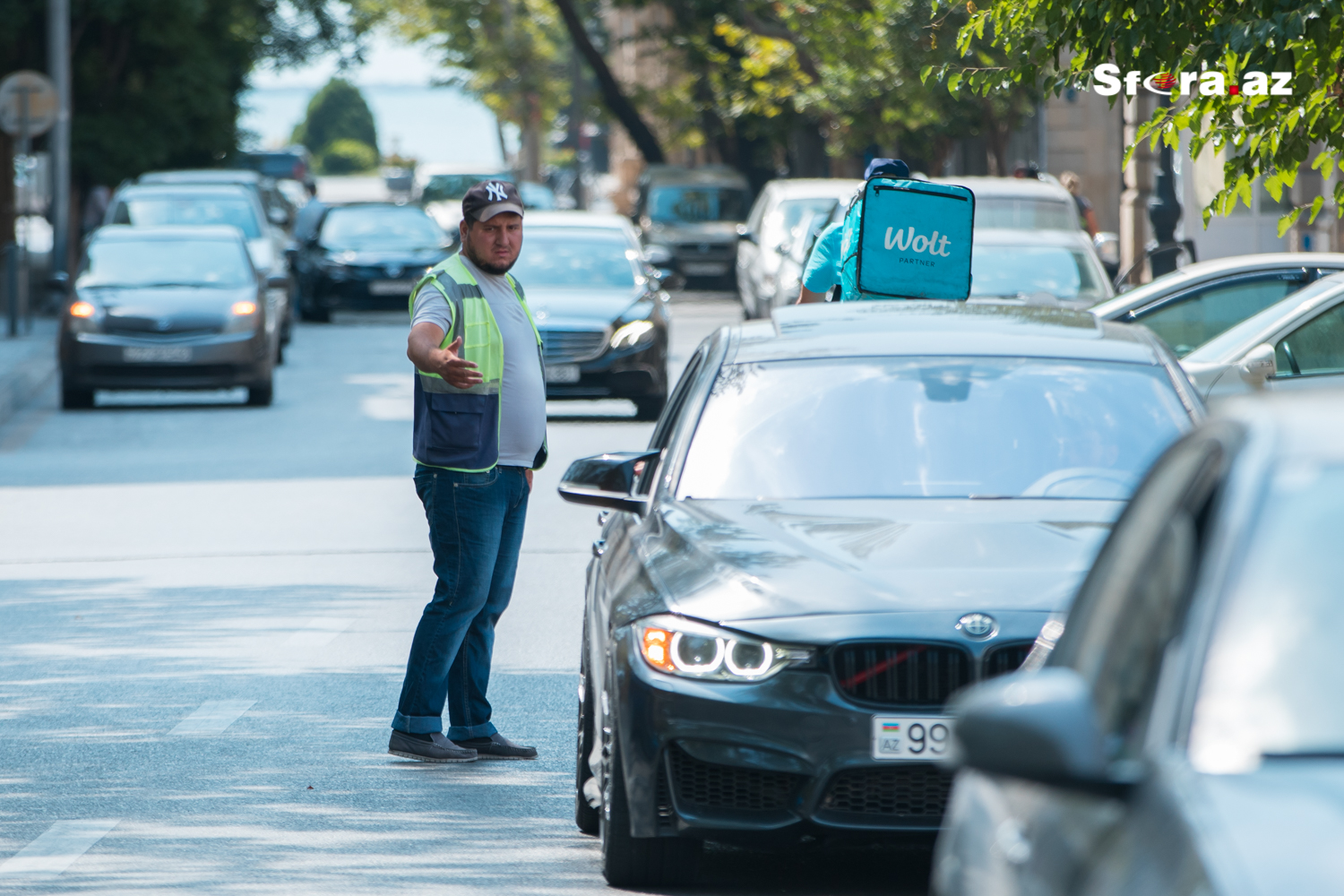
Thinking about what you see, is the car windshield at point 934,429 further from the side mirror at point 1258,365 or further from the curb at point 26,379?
the curb at point 26,379

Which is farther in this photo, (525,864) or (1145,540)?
(525,864)

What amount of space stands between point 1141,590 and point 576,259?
1742 cm

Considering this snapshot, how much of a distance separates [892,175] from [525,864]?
15.7ft

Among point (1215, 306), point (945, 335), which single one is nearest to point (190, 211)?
point (1215, 306)

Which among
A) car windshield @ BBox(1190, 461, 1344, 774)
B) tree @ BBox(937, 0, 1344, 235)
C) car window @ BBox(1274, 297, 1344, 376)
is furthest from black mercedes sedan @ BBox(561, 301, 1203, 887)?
car window @ BBox(1274, 297, 1344, 376)

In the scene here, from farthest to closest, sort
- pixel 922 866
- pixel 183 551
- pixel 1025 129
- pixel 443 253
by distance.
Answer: pixel 1025 129
pixel 443 253
pixel 183 551
pixel 922 866

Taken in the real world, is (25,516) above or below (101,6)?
below

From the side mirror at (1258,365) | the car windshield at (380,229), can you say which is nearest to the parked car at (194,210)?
the car windshield at (380,229)

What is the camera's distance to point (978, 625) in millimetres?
5227

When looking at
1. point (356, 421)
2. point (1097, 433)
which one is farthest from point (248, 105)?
point (1097, 433)

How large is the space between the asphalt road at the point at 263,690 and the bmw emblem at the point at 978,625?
2.99ft

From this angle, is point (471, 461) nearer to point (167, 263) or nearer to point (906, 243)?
point (906, 243)

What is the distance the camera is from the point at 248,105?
144ft

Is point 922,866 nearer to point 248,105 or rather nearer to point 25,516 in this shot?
point 25,516
